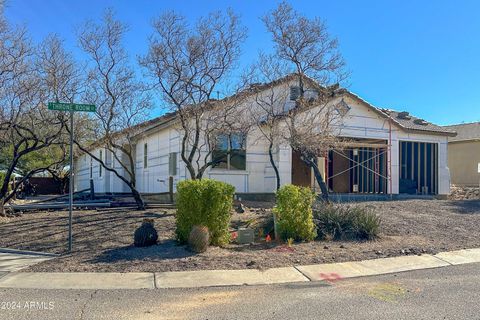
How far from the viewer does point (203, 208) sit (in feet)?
31.8

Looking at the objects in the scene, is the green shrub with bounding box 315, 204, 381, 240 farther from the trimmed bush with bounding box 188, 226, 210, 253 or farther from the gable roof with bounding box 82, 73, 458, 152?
the gable roof with bounding box 82, 73, 458, 152

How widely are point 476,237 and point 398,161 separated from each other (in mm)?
10604

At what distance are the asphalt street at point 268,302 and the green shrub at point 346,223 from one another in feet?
11.0

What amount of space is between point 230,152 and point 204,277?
974 cm

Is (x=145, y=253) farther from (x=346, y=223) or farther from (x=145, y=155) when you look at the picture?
(x=145, y=155)

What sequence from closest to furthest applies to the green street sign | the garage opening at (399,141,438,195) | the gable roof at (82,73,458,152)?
the green street sign → the gable roof at (82,73,458,152) → the garage opening at (399,141,438,195)

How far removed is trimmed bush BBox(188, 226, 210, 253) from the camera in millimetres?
9070

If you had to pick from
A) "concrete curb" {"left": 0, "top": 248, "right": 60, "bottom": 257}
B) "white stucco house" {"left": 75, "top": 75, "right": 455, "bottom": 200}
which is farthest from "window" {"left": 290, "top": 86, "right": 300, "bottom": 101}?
"concrete curb" {"left": 0, "top": 248, "right": 60, "bottom": 257}

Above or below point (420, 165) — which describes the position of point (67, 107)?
above

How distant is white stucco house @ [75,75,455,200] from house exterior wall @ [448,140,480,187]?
30.4 ft

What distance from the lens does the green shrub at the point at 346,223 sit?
10812 millimetres

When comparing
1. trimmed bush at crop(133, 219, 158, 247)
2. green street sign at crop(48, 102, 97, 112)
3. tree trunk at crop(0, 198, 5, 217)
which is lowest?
trimmed bush at crop(133, 219, 158, 247)

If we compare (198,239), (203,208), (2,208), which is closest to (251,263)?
(198,239)

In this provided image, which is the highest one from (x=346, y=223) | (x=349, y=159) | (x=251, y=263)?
(x=349, y=159)
